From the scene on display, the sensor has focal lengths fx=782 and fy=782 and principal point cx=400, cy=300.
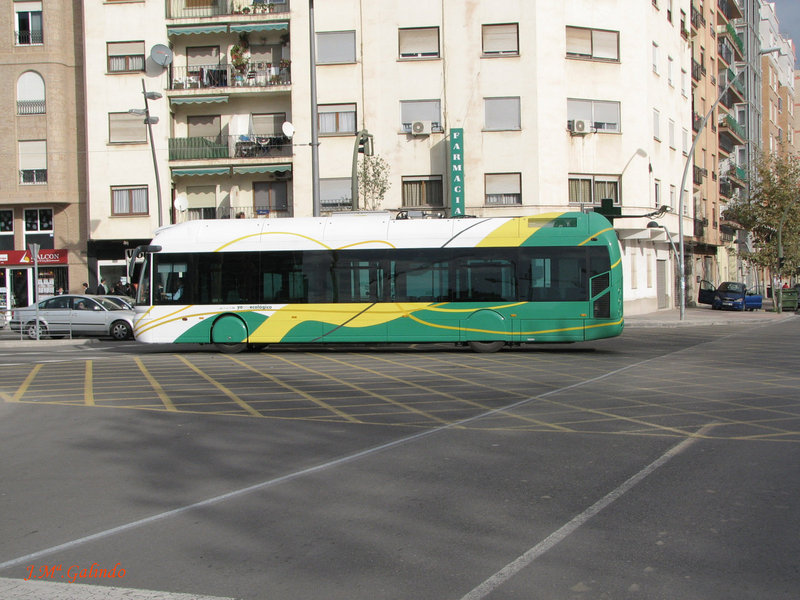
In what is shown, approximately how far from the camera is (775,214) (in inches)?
1817

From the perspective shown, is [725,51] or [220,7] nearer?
[220,7]

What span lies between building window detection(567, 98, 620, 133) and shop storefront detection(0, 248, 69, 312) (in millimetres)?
23382

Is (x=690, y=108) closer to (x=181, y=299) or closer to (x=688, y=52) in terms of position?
(x=688, y=52)

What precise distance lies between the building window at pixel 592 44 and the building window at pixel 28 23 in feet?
77.0

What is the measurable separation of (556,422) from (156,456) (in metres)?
4.42

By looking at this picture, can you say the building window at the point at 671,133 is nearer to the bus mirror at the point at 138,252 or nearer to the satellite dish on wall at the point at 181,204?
the satellite dish on wall at the point at 181,204

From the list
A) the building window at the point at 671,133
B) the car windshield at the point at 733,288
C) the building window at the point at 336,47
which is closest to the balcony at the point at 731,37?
the building window at the point at 671,133

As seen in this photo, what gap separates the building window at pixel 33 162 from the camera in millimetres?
35156

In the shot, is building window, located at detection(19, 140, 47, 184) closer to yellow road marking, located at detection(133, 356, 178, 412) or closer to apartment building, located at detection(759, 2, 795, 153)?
yellow road marking, located at detection(133, 356, 178, 412)

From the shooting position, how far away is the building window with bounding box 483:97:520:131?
32.6m

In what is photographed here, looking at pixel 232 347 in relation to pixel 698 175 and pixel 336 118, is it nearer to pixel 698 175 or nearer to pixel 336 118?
pixel 336 118

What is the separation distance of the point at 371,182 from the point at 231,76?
28.8ft

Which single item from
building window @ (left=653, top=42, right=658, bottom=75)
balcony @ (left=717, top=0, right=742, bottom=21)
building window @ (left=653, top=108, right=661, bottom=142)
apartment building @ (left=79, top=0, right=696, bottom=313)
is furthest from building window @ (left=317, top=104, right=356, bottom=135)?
balcony @ (left=717, top=0, right=742, bottom=21)

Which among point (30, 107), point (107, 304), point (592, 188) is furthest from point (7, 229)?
point (592, 188)
